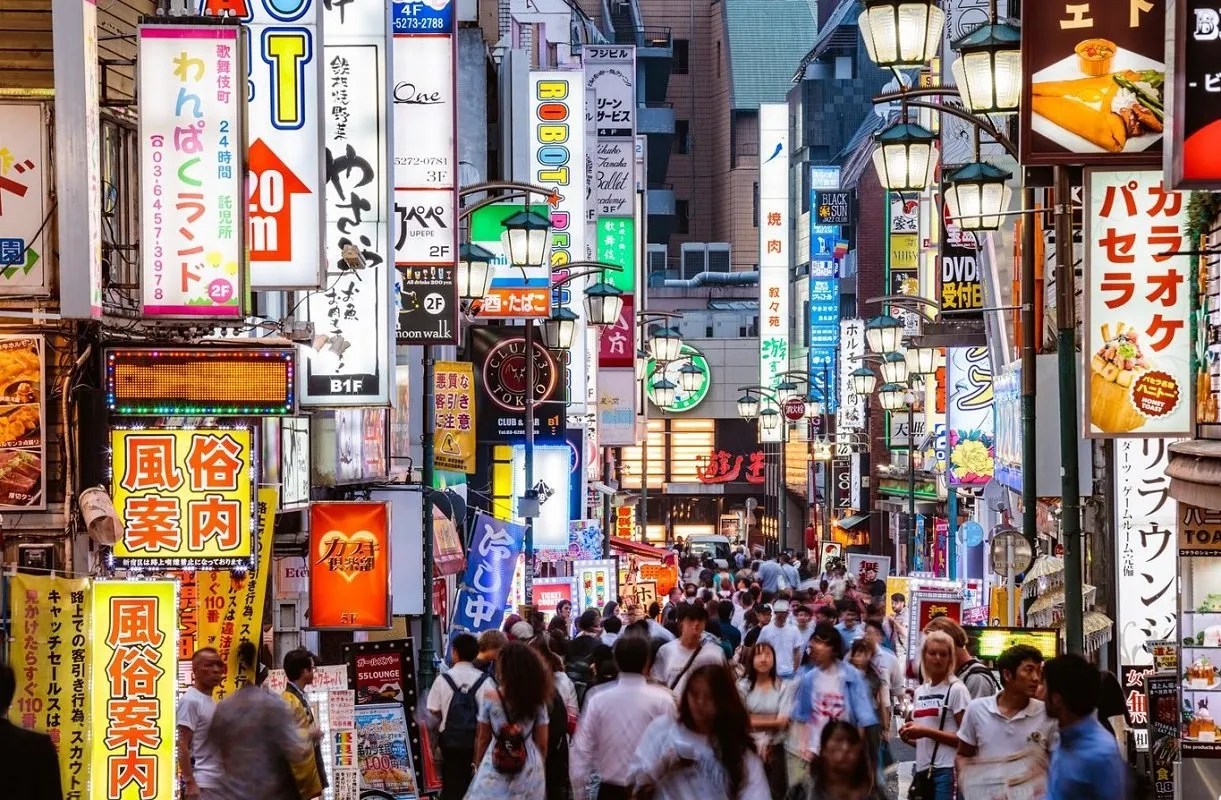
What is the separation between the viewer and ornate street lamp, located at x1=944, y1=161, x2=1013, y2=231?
18.0 m

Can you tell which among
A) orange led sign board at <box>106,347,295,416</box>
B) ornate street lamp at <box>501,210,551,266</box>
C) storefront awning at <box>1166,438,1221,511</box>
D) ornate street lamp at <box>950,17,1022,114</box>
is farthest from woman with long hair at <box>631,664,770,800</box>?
ornate street lamp at <box>501,210,551,266</box>

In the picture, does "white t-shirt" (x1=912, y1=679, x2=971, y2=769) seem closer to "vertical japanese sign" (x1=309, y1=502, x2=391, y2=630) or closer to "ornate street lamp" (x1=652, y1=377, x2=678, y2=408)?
"vertical japanese sign" (x1=309, y1=502, x2=391, y2=630)

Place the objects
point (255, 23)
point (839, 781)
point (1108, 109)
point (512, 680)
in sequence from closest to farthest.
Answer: point (839, 781) → point (512, 680) → point (1108, 109) → point (255, 23)

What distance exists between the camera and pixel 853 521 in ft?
213

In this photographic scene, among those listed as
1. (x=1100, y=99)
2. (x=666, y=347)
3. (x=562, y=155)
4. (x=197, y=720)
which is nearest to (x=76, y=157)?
(x=197, y=720)

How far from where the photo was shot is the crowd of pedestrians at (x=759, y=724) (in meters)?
8.61

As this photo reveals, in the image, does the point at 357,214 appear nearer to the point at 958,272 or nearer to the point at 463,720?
the point at 463,720

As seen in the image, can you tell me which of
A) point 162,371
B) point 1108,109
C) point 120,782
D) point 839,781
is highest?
point 1108,109

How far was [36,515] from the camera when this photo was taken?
14625mm

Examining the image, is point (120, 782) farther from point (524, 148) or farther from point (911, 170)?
point (524, 148)

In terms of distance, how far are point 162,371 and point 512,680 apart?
14.9 ft

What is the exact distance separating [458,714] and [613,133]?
38.7 metres

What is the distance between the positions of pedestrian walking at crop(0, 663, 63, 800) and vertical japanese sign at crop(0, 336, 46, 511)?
7213 mm

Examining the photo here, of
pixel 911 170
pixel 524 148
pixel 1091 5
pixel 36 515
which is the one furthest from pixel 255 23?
pixel 524 148
